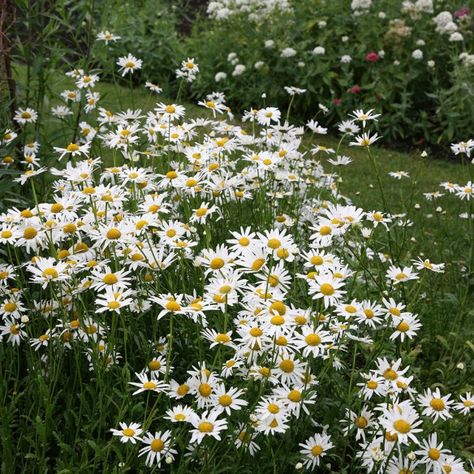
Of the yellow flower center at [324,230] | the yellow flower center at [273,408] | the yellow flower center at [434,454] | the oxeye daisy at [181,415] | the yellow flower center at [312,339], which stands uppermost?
the yellow flower center at [324,230]

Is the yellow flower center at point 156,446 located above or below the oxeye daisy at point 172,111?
below

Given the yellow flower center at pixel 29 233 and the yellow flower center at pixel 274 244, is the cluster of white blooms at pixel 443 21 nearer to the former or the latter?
the yellow flower center at pixel 274 244

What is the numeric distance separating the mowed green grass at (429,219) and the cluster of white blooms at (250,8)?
40.4 inches

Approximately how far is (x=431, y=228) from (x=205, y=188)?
79.4 inches

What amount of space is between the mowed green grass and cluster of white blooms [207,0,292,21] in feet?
3.37

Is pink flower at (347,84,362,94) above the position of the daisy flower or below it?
below

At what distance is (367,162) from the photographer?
594 centimetres

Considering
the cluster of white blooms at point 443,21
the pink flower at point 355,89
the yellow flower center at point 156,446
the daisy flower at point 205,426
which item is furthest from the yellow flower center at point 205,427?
the cluster of white blooms at point 443,21

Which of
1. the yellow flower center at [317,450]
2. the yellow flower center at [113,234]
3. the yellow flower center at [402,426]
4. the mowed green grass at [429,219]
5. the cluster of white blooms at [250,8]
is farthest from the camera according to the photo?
the cluster of white blooms at [250,8]

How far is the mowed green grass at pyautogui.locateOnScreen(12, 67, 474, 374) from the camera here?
2.93 metres

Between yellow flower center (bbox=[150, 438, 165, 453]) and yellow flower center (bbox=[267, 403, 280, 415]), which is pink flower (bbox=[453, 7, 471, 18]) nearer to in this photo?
yellow flower center (bbox=[267, 403, 280, 415])

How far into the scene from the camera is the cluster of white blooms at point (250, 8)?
23.2ft

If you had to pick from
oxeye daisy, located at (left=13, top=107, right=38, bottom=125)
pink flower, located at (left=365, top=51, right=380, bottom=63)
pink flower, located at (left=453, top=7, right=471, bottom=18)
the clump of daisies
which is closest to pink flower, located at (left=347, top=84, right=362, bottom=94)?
pink flower, located at (left=365, top=51, right=380, bottom=63)

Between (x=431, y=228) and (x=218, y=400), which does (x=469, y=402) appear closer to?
(x=218, y=400)
